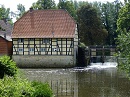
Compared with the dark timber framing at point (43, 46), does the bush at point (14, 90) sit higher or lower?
lower

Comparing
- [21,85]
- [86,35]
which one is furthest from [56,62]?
[21,85]

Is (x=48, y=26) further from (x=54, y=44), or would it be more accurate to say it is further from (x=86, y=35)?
(x=86, y=35)

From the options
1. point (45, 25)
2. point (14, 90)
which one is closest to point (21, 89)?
point (14, 90)

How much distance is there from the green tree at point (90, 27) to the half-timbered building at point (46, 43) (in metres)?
13.3

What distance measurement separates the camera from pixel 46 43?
36.0 meters

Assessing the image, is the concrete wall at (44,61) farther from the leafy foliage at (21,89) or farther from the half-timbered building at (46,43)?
the leafy foliage at (21,89)

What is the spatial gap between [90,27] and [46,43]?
626 inches

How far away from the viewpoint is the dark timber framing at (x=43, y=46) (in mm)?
35688

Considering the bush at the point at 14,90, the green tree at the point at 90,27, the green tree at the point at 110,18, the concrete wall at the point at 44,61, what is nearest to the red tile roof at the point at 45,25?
the concrete wall at the point at 44,61

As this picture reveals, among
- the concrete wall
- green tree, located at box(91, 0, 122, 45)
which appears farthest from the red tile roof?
green tree, located at box(91, 0, 122, 45)

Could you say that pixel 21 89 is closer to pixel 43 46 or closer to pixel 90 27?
pixel 43 46

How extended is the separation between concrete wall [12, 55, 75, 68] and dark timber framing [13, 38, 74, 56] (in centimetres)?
64

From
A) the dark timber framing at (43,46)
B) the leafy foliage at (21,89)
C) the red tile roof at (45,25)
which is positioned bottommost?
the leafy foliage at (21,89)

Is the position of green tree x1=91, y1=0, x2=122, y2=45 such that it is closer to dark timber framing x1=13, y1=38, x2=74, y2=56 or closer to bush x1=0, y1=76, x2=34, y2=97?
dark timber framing x1=13, y1=38, x2=74, y2=56
